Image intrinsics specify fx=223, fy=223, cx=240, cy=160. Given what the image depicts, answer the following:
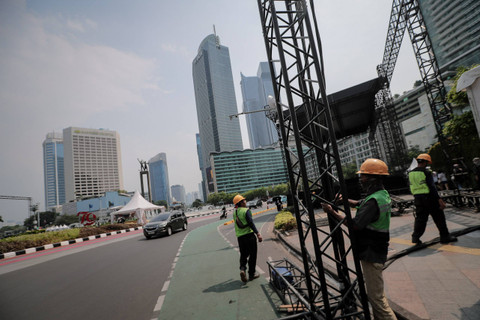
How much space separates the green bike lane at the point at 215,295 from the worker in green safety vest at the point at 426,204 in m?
3.62

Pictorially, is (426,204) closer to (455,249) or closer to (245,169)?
(455,249)

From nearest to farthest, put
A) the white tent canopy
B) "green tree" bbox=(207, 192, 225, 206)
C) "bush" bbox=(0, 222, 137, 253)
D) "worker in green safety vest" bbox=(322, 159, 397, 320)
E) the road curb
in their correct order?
"worker in green safety vest" bbox=(322, 159, 397, 320) < the road curb < "bush" bbox=(0, 222, 137, 253) < the white tent canopy < "green tree" bbox=(207, 192, 225, 206)

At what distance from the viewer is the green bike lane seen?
11.4 feet

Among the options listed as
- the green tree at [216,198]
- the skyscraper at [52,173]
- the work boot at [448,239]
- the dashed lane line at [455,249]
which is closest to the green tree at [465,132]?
the work boot at [448,239]

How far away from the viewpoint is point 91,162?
13862cm

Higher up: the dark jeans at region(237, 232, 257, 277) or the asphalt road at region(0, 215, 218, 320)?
the dark jeans at region(237, 232, 257, 277)

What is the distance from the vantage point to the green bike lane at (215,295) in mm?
3488

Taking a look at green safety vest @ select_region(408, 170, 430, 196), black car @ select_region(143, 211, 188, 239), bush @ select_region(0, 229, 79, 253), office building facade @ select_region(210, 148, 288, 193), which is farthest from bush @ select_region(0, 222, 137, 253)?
office building facade @ select_region(210, 148, 288, 193)

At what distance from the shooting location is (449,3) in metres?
54.6

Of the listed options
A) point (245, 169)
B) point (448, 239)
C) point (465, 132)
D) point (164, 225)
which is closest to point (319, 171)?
point (448, 239)

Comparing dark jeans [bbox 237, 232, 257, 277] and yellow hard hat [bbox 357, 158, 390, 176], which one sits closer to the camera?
yellow hard hat [bbox 357, 158, 390, 176]

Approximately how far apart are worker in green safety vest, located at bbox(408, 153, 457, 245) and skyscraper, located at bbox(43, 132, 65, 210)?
22128 cm

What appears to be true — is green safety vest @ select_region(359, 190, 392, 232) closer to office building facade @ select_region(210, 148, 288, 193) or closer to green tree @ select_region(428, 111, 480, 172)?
green tree @ select_region(428, 111, 480, 172)

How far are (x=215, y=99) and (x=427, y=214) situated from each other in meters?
149
